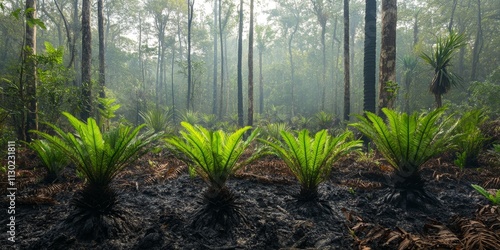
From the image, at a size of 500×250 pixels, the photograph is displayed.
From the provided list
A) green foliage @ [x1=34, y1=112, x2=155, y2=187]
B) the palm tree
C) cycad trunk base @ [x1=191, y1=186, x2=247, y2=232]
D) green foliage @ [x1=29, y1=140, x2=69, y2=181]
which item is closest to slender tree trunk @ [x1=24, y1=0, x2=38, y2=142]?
green foliage @ [x1=29, y1=140, x2=69, y2=181]

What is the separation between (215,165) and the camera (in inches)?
122

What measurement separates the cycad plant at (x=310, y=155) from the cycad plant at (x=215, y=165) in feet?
1.92

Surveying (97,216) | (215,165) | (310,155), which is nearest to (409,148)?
(310,155)

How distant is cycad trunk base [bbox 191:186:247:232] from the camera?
9.64ft

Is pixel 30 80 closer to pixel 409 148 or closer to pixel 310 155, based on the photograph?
pixel 310 155

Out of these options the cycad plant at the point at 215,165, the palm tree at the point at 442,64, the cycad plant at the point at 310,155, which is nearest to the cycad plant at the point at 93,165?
the cycad plant at the point at 215,165

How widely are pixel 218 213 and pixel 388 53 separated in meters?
6.54

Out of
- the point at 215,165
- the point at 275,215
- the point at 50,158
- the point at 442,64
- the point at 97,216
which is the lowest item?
the point at 275,215

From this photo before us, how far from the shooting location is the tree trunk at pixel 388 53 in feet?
22.2

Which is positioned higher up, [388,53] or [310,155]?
[388,53]

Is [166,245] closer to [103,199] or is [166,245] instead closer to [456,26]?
[103,199]

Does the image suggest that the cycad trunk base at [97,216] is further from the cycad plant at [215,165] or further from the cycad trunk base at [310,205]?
the cycad trunk base at [310,205]

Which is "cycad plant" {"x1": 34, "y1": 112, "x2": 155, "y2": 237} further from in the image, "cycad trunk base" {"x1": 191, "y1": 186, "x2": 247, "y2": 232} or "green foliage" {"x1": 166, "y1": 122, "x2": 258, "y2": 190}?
"cycad trunk base" {"x1": 191, "y1": 186, "x2": 247, "y2": 232}

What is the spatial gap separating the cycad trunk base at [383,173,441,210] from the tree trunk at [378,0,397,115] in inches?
146
